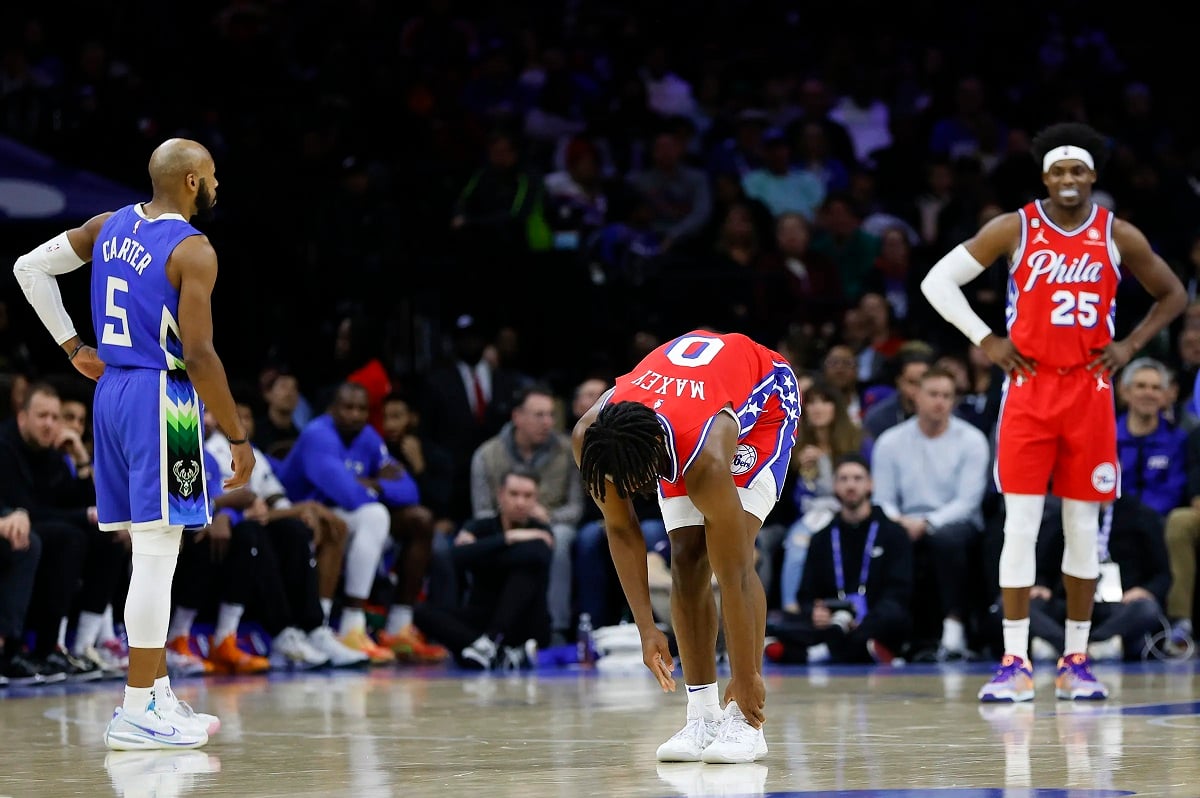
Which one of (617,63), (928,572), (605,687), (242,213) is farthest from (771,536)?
(617,63)

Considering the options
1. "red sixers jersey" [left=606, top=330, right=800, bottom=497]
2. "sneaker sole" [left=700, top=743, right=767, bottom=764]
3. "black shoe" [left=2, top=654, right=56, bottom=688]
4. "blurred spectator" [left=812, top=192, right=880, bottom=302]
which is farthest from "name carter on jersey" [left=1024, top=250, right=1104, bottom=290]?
"blurred spectator" [left=812, top=192, right=880, bottom=302]

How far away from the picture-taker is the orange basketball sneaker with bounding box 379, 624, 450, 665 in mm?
10219

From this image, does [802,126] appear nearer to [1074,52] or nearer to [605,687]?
[1074,52]

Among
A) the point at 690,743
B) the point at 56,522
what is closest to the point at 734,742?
the point at 690,743

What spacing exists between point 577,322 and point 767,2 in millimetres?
5945

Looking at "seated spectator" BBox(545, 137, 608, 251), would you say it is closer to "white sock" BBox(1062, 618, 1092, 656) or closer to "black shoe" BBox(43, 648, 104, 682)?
"black shoe" BBox(43, 648, 104, 682)

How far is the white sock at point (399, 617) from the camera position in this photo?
407 inches

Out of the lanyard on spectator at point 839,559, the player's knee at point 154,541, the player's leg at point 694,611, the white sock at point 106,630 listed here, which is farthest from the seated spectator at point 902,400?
the player's knee at point 154,541

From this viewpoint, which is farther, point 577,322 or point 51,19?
point 51,19

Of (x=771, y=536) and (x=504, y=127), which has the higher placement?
(x=504, y=127)

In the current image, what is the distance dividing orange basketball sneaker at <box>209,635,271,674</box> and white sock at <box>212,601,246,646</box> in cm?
3

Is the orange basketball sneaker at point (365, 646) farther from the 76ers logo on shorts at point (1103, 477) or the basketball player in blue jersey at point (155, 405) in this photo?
the 76ers logo on shorts at point (1103, 477)

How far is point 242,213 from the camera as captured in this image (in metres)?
11.9

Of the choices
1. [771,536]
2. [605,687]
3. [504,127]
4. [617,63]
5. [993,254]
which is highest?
[617,63]
